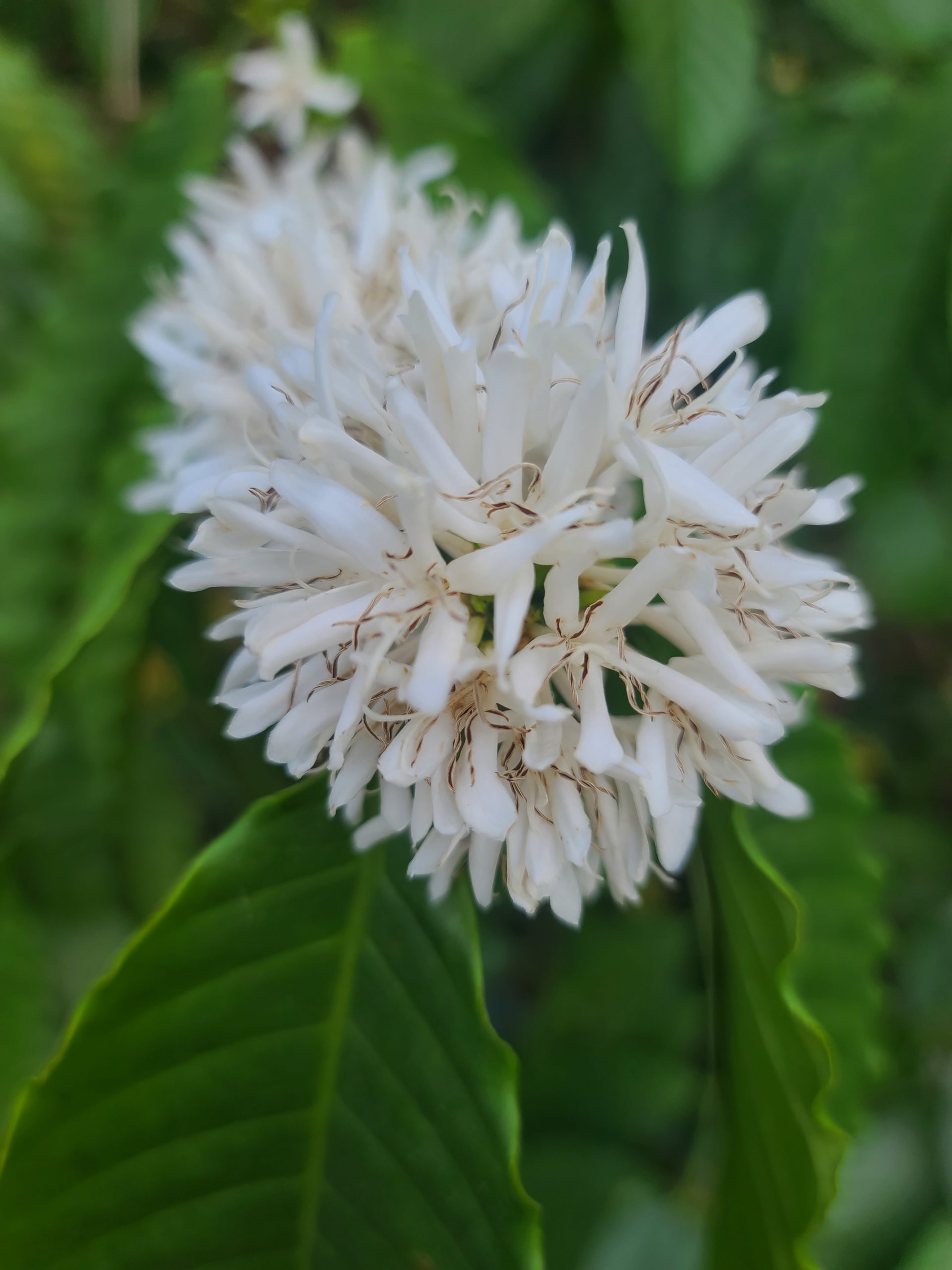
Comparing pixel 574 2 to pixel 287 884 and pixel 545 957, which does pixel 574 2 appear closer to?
pixel 287 884

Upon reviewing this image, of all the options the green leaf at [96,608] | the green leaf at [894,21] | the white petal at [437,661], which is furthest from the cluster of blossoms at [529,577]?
the green leaf at [894,21]

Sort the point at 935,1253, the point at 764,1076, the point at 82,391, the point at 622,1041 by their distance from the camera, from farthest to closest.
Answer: the point at 622,1041
the point at 82,391
the point at 935,1253
the point at 764,1076

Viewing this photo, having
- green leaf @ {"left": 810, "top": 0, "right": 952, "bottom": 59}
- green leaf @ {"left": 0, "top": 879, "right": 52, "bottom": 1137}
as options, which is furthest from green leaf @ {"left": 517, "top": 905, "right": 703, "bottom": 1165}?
green leaf @ {"left": 810, "top": 0, "right": 952, "bottom": 59}

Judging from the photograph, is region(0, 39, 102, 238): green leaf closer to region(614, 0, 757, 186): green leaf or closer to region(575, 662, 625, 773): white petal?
region(614, 0, 757, 186): green leaf

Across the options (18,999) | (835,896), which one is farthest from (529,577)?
(18,999)

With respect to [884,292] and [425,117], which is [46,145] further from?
[884,292]

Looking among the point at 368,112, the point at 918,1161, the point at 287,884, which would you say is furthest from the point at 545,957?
the point at 368,112
